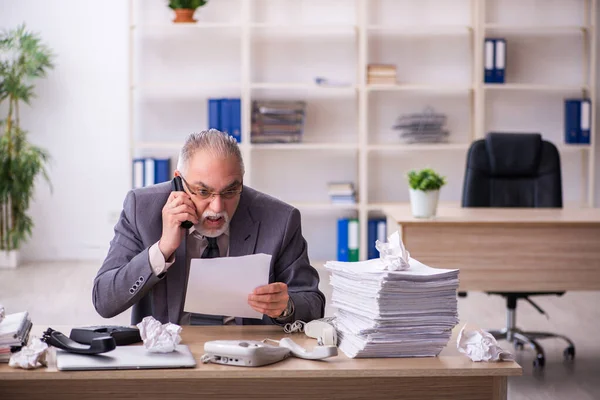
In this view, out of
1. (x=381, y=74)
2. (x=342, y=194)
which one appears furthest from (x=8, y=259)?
(x=381, y=74)

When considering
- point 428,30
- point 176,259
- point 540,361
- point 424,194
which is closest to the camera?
point 176,259

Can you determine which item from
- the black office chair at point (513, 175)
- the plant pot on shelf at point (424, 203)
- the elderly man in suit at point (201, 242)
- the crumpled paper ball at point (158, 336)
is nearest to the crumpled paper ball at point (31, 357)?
the crumpled paper ball at point (158, 336)

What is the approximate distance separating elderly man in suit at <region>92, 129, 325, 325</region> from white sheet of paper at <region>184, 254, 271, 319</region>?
3 centimetres

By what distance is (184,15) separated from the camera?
6.73m

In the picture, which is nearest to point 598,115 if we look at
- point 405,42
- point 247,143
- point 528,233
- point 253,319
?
point 405,42

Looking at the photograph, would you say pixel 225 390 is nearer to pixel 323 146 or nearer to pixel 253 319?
pixel 253 319

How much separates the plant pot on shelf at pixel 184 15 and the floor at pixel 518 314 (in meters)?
1.99

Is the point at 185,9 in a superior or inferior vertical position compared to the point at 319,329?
superior

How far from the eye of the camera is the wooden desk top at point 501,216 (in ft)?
13.3

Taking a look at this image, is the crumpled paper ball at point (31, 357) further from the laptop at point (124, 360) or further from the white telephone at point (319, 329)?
the white telephone at point (319, 329)

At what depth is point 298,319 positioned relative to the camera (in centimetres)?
231

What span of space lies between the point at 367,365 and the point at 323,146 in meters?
4.97

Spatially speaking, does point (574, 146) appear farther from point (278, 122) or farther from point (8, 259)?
point (8, 259)

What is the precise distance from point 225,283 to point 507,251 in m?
2.20
